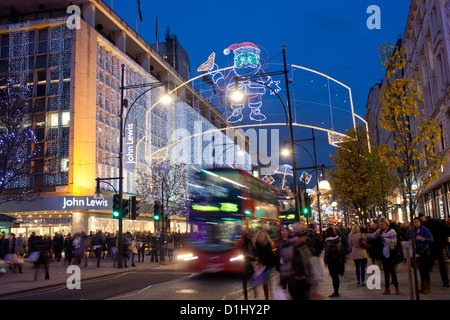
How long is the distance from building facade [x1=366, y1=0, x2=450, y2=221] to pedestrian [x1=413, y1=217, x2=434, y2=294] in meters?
11.6

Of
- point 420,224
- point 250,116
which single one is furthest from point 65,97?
point 420,224

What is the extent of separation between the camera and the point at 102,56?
44.9 meters

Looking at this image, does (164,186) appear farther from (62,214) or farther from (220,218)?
(220,218)

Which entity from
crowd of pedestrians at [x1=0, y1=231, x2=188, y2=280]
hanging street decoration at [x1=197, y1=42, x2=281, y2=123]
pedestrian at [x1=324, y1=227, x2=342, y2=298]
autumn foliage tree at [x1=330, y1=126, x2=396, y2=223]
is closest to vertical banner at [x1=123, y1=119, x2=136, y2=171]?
crowd of pedestrians at [x1=0, y1=231, x2=188, y2=280]

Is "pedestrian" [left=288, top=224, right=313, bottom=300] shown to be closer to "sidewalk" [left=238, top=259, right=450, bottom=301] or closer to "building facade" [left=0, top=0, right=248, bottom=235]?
"sidewalk" [left=238, top=259, right=450, bottom=301]

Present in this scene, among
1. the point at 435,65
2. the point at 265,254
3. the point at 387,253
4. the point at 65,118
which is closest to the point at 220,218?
the point at 265,254

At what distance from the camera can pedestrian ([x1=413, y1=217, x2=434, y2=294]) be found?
34.5 feet

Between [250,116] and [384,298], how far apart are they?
20235 mm

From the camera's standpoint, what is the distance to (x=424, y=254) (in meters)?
10.6

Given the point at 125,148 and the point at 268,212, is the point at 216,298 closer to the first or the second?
the point at 268,212

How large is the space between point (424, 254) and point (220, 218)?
7.78 m

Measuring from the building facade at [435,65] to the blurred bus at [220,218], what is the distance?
9.84 m
